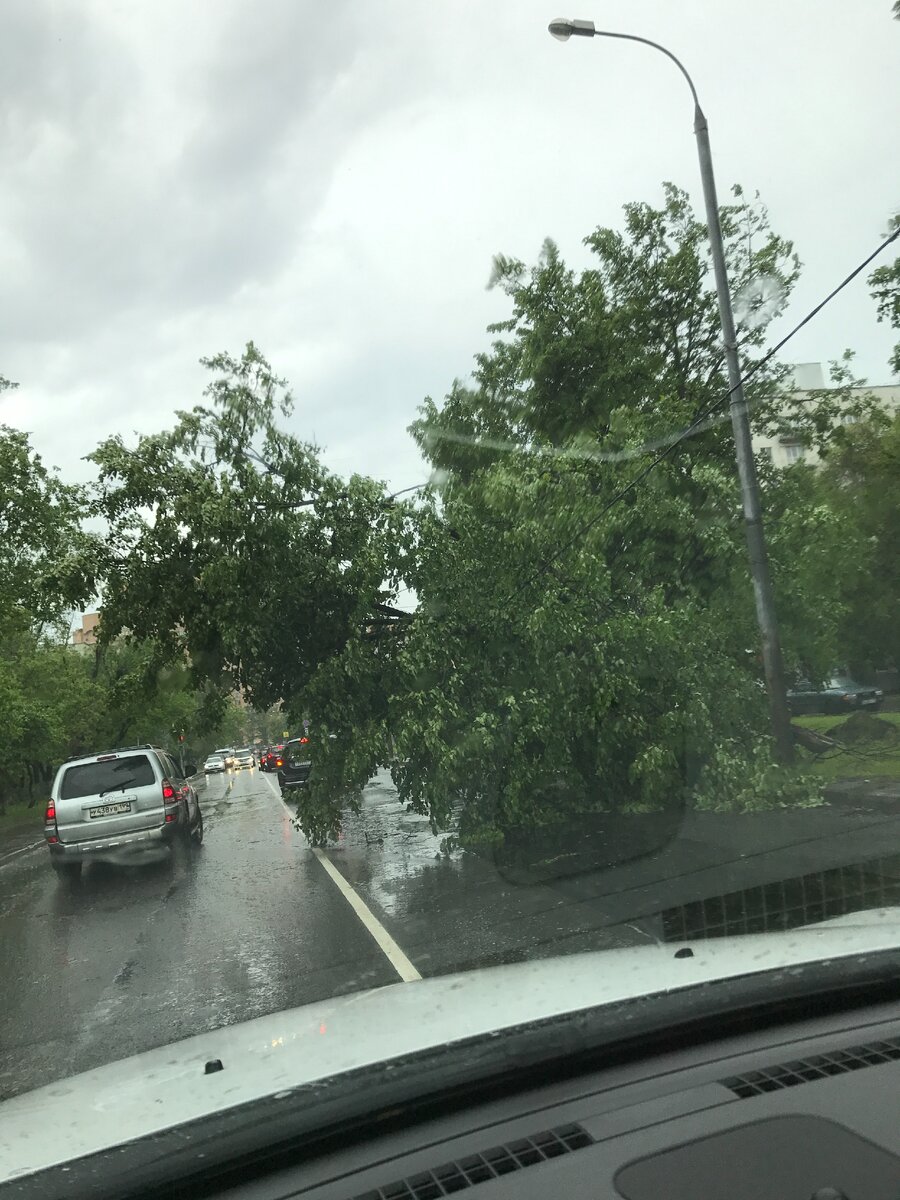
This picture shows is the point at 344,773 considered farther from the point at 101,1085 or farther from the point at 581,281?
the point at 581,281

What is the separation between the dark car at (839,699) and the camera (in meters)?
28.7

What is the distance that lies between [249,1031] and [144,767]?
12.6 meters

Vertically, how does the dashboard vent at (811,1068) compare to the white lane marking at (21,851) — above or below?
above

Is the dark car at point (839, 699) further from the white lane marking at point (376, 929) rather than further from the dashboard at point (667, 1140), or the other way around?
the dashboard at point (667, 1140)

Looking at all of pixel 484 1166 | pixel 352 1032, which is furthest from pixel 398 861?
pixel 484 1166

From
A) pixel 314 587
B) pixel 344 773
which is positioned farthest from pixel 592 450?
pixel 344 773

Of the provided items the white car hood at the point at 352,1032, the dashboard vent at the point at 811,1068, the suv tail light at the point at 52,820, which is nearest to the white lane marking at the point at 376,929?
the white car hood at the point at 352,1032

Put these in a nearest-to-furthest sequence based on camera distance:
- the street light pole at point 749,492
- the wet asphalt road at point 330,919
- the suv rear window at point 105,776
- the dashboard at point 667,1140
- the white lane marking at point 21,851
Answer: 1. the dashboard at point 667,1140
2. the wet asphalt road at point 330,919
3. the street light pole at point 749,492
4. the suv rear window at point 105,776
5. the white lane marking at point 21,851

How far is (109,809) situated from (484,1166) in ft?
44.2

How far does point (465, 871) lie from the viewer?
10930 mm

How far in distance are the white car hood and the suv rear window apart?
12027 millimetres

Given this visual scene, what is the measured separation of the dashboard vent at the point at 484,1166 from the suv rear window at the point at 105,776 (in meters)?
13.5

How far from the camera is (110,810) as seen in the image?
14.5 m

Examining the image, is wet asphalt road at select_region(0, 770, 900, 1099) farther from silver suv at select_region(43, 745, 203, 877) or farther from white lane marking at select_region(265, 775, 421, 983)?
silver suv at select_region(43, 745, 203, 877)
